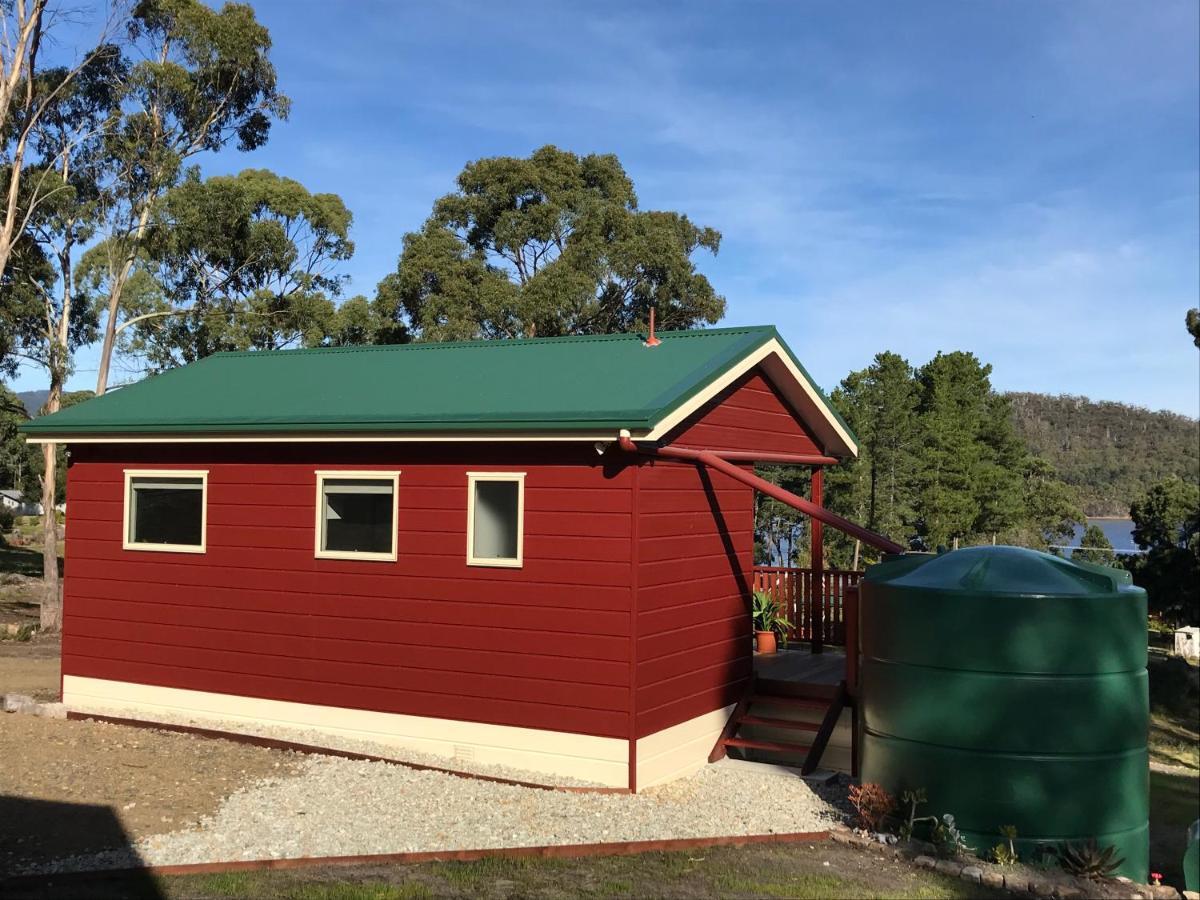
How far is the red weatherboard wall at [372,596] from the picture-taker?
28.1ft

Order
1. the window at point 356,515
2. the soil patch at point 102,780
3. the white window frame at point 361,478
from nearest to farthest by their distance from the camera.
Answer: the soil patch at point 102,780 < the white window frame at point 361,478 < the window at point 356,515

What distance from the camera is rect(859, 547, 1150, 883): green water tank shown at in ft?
21.7

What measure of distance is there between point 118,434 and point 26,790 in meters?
3.95

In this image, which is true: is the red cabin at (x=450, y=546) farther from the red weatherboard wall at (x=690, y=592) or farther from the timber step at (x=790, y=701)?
the timber step at (x=790, y=701)

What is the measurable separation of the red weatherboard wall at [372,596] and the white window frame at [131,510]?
71 mm

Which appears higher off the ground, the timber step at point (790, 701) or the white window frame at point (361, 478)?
the white window frame at point (361, 478)

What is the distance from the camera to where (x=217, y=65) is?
25.2 metres

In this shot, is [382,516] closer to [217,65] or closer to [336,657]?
[336,657]

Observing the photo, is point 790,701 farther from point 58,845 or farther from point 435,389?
point 58,845

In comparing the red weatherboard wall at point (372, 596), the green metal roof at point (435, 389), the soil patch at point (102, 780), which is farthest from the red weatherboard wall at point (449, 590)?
the soil patch at point (102, 780)

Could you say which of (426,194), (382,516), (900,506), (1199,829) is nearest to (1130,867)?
(1199,829)

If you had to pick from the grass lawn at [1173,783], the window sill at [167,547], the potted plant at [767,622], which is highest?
the window sill at [167,547]

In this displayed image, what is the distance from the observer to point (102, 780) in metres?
8.19

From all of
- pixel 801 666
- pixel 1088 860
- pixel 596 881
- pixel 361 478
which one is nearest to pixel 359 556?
pixel 361 478
